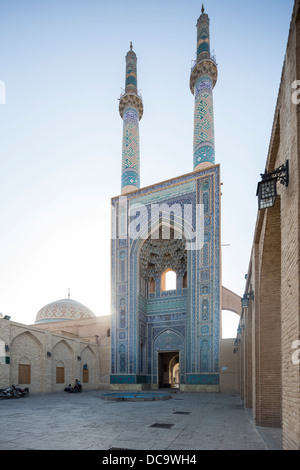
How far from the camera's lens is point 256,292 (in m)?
6.51

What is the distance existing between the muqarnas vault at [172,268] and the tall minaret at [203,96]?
6 centimetres

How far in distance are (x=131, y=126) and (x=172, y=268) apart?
969cm

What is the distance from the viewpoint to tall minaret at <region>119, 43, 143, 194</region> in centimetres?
2178

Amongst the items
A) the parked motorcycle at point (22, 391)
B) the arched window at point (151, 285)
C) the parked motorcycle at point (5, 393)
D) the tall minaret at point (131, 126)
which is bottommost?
the parked motorcycle at point (22, 391)

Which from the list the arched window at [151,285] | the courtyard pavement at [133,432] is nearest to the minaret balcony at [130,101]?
the arched window at [151,285]

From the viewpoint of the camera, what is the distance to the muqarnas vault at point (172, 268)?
16.5m

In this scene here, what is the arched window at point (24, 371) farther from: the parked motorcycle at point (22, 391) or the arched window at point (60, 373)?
the arched window at point (60, 373)

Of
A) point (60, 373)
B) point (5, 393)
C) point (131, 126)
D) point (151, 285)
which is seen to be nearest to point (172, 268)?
point (151, 285)

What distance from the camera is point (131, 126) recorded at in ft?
75.1

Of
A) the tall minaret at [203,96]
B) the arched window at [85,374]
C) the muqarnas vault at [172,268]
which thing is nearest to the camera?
the muqarnas vault at [172,268]
